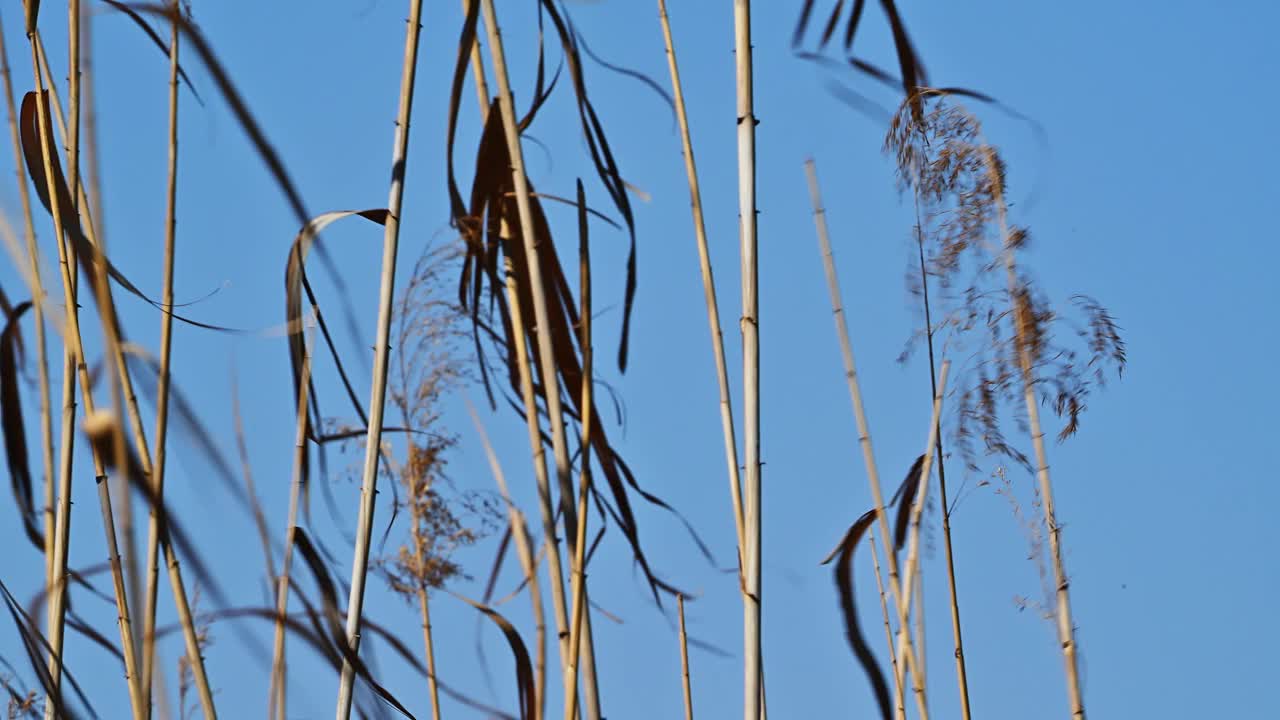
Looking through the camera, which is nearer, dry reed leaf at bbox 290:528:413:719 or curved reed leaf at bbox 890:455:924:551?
dry reed leaf at bbox 290:528:413:719

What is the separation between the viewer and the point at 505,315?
119 centimetres

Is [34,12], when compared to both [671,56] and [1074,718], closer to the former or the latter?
[671,56]

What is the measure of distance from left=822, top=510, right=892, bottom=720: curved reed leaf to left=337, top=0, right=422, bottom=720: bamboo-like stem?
40 cm

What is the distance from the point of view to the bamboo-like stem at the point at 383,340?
1.05 metres

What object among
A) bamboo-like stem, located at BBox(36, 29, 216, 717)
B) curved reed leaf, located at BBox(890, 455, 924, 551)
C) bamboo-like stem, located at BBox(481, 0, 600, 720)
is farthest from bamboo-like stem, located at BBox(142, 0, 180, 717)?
curved reed leaf, located at BBox(890, 455, 924, 551)

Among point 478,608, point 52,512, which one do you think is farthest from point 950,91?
point 52,512

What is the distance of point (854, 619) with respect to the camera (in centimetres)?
107

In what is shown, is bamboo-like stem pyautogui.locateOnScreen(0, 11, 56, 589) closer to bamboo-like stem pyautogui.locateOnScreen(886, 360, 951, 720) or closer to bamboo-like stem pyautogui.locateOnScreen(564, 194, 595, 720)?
bamboo-like stem pyautogui.locateOnScreen(564, 194, 595, 720)

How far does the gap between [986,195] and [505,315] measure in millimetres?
807

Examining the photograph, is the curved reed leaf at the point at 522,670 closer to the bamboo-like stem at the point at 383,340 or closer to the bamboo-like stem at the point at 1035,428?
the bamboo-like stem at the point at 383,340

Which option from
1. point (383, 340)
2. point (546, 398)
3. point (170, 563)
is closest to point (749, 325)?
point (546, 398)

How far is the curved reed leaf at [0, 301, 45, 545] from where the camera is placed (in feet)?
3.38

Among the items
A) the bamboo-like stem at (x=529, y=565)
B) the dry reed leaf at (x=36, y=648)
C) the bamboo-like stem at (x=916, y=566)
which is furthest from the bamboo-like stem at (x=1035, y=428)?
the dry reed leaf at (x=36, y=648)

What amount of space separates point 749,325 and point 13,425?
0.61 m
